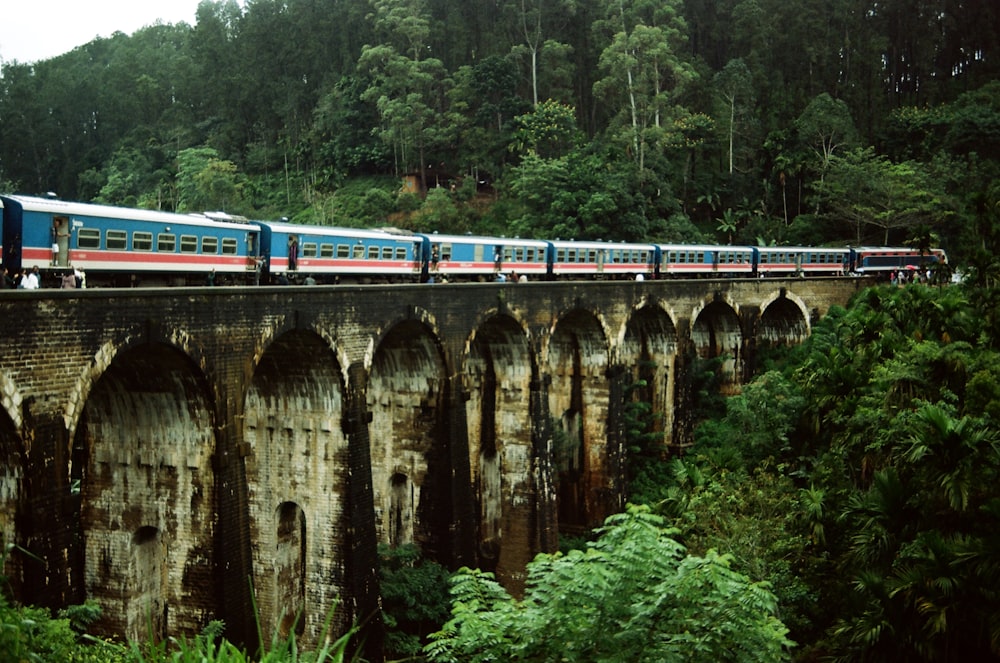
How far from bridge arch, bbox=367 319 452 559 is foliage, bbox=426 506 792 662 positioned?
14266 mm

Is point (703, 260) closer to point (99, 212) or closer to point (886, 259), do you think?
point (886, 259)

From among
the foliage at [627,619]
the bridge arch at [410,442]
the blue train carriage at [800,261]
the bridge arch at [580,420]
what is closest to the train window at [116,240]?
the bridge arch at [410,442]

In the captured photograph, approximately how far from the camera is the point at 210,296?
1777 centimetres

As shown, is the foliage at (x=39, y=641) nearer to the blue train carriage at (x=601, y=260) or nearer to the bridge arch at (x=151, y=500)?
the bridge arch at (x=151, y=500)

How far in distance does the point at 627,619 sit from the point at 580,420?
77.9 feet

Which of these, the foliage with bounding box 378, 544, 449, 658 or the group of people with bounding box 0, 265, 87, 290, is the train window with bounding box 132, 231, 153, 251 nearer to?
the group of people with bounding box 0, 265, 87, 290

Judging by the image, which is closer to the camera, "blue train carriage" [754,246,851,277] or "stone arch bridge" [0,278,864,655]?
"stone arch bridge" [0,278,864,655]

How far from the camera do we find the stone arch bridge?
1440cm

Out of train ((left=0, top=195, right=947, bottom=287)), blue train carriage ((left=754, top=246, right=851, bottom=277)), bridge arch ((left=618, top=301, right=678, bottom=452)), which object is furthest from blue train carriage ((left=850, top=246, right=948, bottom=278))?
bridge arch ((left=618, top=301, right=678, bottom=452))

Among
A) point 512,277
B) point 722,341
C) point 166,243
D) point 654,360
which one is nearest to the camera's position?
point 166,243

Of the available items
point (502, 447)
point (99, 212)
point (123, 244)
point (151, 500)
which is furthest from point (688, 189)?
point (151, 500)

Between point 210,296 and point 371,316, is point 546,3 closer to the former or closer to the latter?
point 371,316

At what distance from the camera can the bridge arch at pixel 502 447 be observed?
30.4 metres

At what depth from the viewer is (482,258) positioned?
33.0 metres
